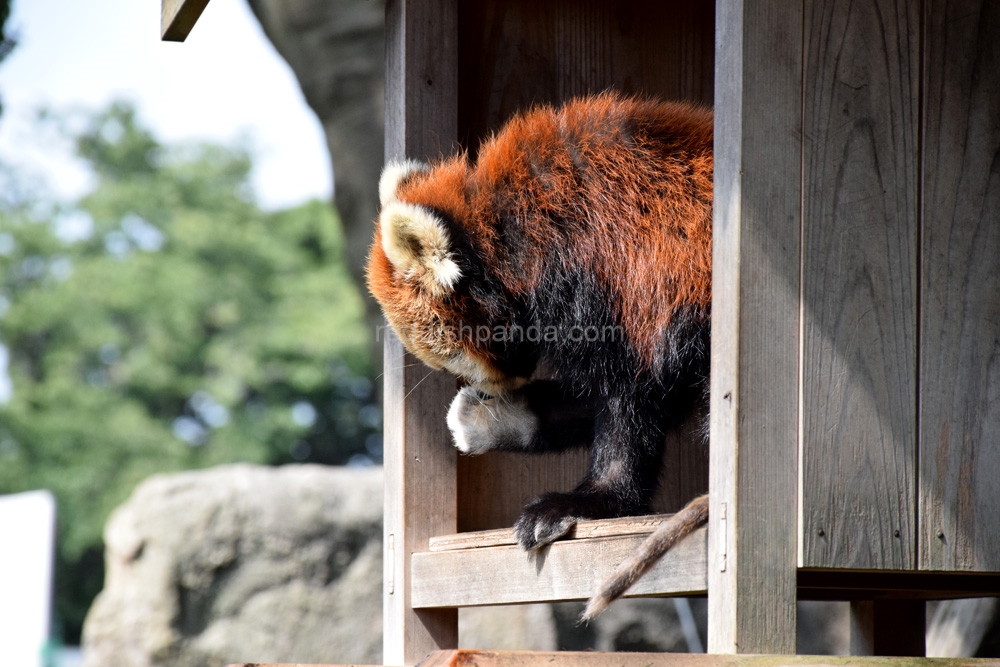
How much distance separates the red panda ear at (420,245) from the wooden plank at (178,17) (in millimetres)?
753

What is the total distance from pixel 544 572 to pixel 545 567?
0.04ft

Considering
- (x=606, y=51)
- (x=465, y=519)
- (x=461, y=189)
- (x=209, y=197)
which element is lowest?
(x=465, y=519)

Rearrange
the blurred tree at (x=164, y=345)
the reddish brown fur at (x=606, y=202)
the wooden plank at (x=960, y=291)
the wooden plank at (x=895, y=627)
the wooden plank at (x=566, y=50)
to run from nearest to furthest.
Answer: the wooden plank at (x=960, y=291) < the reddish brown fur at (x=606, y=202) < the wooden plank at (x=566, y=50) < the wooden plank at (x=895, y=627) < the blurred tree at (x=164, y=345)

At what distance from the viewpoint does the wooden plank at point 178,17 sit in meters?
2.58

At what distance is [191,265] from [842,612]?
14.5 m

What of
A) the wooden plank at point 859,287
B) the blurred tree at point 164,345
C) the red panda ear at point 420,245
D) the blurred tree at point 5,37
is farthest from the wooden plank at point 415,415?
the blurred tree at point 164,345

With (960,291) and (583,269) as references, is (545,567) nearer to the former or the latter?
(583,269)

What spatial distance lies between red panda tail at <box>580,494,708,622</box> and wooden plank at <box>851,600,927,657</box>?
1.82 metres

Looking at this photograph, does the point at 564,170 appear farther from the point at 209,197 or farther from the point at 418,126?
the point at 209,197

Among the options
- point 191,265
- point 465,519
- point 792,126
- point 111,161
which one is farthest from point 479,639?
point 111,161

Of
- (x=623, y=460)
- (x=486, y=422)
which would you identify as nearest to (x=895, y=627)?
(x=623, y=460)

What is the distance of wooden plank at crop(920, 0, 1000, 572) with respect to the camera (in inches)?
69.0

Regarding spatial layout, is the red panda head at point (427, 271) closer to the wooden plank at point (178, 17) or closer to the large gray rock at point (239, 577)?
the wooden plank at point (178, 17)

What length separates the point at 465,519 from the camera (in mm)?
2701
